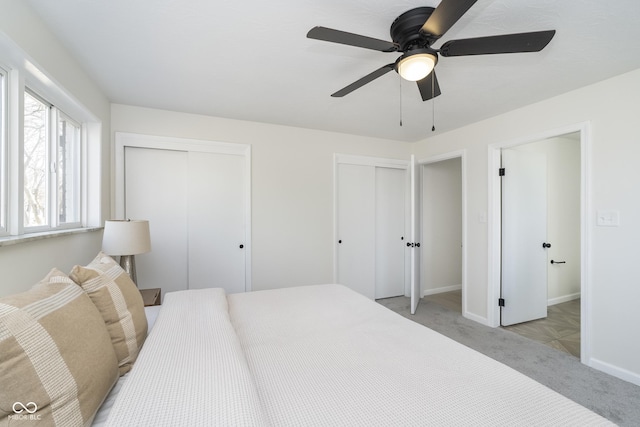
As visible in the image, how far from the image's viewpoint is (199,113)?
2.94 metres

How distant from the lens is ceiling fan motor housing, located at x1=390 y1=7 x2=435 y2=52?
4.53ft

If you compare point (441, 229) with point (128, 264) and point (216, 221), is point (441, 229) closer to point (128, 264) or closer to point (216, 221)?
point (216, 221)

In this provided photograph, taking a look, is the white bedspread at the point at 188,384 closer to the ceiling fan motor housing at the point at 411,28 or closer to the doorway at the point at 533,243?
the ceiling fan motor housing at the point at 411,28

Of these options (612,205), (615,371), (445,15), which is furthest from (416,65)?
(615,371)

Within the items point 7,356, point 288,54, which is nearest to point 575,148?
point 288,54

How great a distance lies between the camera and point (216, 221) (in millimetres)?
3080

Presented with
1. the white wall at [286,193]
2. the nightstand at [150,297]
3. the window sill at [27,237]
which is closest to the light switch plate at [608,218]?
the white wall at [286,193]

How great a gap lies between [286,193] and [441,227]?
8.66 ft

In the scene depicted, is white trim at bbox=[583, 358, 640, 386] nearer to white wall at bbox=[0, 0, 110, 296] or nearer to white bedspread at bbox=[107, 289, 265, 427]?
white bedspread at bbox=[107, 289, 265, 427]

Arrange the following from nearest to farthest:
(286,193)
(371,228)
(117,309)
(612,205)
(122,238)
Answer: (117,309), (122,238), (612,205), (286,193), (371,228)

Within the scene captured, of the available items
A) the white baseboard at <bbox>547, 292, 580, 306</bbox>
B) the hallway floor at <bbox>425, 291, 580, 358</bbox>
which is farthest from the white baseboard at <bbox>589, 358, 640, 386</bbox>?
the white baseboard at <bbox>547, 292, 580, 306</bbox>

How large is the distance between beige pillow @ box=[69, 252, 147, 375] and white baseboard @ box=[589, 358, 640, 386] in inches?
129

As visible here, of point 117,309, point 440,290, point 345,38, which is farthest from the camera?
point 440,290

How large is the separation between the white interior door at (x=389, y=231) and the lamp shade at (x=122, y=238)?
9.69ft
